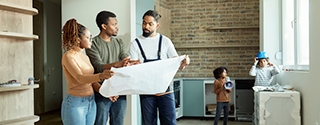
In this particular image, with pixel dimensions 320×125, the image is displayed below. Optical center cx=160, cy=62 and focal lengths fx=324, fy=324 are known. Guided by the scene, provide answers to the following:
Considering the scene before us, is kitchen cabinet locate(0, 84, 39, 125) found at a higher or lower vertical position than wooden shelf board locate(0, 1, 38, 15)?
lower

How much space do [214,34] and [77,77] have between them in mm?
4831

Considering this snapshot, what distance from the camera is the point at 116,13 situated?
4.07 m

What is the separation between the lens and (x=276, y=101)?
3.55m

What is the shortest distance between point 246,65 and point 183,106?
1477 mm

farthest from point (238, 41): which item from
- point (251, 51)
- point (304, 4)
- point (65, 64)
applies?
point (65, 64)

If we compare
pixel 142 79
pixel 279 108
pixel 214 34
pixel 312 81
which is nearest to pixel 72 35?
pixel 142 79

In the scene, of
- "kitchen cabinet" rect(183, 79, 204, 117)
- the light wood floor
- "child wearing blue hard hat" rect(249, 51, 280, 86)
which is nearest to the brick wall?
"kitchen cabinet" rect(183, 79, 204, 117)

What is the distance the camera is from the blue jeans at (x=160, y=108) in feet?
7.97

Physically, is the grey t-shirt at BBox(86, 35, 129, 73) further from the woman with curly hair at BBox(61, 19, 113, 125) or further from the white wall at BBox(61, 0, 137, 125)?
the white wall at BBox(61, 0, 137, 125)

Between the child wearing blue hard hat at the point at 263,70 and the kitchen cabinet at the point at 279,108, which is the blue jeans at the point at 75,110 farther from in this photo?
the child wearing blue hard hat at the point at 263,70

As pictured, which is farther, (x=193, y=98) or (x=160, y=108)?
(x=193, y=98)

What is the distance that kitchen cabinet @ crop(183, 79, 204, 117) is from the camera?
19.9 ft

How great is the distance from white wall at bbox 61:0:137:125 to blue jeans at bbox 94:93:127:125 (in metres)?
1.48

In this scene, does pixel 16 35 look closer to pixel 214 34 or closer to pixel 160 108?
pixel 160 108
